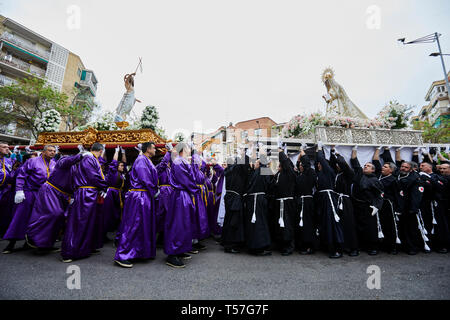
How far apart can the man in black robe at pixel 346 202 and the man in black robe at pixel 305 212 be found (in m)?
0.58

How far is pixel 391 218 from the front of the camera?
14.3ft

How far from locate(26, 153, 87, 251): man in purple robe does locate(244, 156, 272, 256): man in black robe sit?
11.6 ft

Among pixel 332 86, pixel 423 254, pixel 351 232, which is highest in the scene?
pixel 332 86

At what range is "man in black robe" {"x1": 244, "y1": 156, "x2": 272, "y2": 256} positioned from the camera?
404 cm

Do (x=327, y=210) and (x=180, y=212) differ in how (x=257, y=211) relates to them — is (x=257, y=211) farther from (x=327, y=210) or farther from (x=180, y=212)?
(x=180, y=212)

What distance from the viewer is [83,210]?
356 cm

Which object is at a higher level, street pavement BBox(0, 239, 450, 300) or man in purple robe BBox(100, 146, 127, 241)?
man in purple robe BBox(100, 146, 127, 241)

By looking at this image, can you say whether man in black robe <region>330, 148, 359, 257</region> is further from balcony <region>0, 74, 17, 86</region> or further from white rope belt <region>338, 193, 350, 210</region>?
balcony <region>0, 74, 17, 86</region>

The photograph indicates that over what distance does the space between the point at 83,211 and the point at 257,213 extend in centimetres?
335

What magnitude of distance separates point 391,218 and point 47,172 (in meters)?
7.80

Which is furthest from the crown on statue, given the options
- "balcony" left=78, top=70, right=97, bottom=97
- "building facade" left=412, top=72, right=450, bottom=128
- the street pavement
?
"building facade" left=412, top=72, right=450, bottom=128

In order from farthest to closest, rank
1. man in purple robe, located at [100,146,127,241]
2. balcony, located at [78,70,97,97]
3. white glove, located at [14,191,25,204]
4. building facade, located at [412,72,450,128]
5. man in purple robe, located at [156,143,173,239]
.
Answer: building facade, located at [412,72,450,128], balcony, located at [78,70,97,97], man in purple robe, located at [100,146,127,241], man in purple robe, located at [156,143,173,239], white glove, located at [14,191,25,204]
